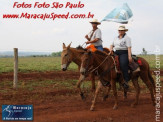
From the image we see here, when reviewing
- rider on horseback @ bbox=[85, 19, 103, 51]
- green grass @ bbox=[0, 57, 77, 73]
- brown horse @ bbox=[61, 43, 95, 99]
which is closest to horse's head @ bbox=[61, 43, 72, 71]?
brown horse @ bbox=[61, 43, 95, 99]

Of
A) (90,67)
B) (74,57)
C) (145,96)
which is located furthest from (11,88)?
(145,96)

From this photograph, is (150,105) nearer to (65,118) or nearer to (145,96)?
(145,96)

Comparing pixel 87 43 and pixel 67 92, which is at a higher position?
pixel 87 43

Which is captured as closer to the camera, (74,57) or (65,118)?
(65,118)

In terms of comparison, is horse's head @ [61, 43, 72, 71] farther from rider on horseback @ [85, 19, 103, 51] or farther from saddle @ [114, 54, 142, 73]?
saddle @ [114, 54, 142, 73]

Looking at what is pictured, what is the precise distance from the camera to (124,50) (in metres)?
8.65

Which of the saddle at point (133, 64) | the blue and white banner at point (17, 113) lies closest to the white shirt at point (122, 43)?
the saddle at point (133, 64)

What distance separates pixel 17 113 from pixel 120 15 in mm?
10391

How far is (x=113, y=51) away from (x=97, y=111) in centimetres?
249

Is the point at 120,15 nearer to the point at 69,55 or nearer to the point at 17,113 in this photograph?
the point at 69,55

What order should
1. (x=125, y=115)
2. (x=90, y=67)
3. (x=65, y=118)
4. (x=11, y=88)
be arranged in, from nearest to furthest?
(x=65, y=118) → (x=125, y=115) → (x=90, y=67) → (x=11, y=88)

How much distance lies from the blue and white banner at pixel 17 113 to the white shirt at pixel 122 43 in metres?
3.86

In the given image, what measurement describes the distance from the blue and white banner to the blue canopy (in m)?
9.12

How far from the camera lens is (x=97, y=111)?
25.9ft
